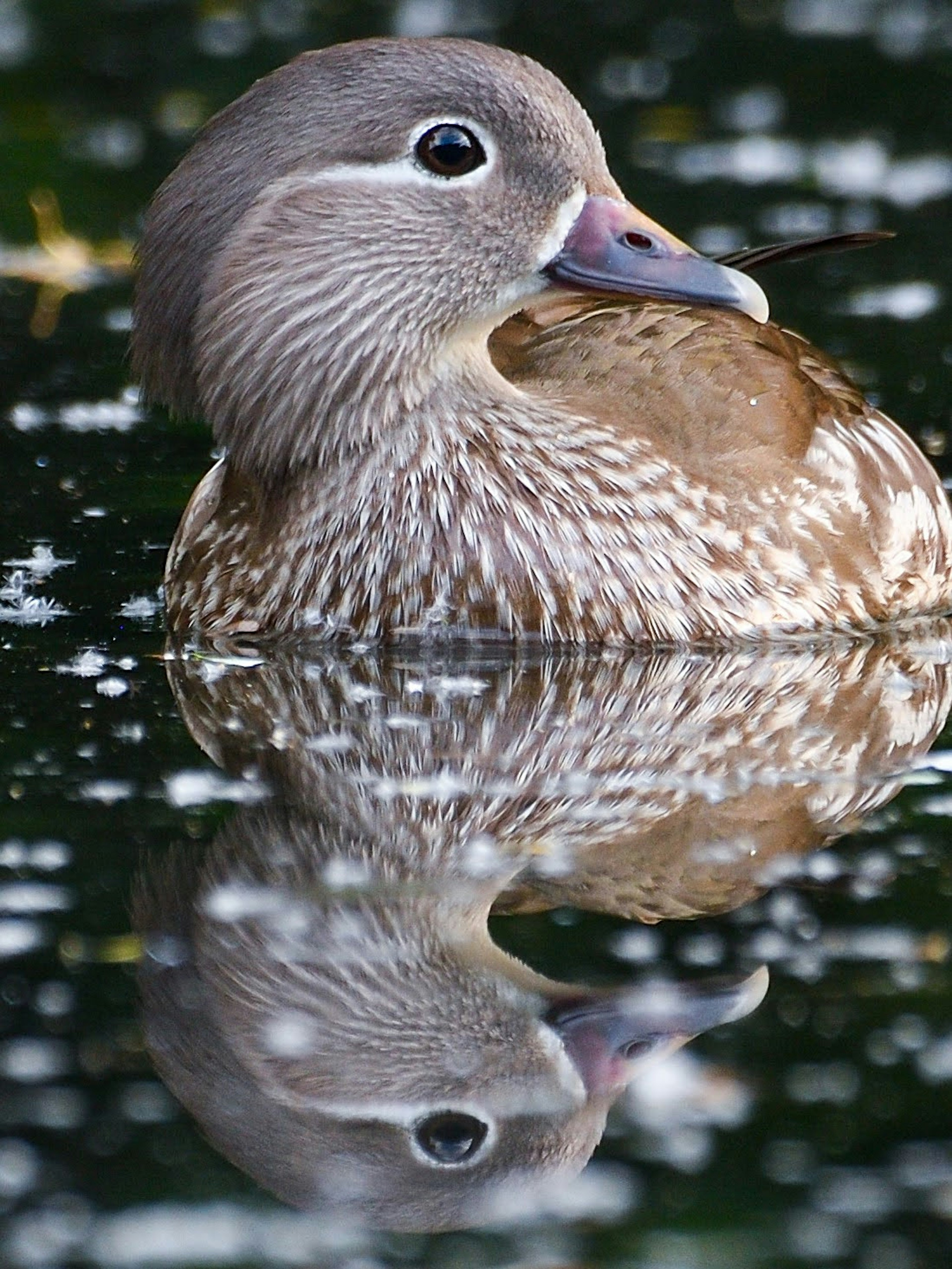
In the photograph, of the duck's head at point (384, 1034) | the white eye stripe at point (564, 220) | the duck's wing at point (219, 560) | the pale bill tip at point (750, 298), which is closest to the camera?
the duck's head at point (384, 1034)

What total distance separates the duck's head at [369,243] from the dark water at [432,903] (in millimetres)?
687

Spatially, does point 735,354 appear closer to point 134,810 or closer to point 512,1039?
point 134,810

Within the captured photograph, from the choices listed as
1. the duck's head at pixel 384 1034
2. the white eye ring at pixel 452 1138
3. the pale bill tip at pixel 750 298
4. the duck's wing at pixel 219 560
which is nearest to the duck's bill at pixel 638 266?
the pale bill tip at pixel 750 298

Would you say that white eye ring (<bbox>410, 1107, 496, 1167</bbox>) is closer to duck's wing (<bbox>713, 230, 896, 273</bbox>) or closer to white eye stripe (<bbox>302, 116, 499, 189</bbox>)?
white eye stripe (<bbox>302, 116, 499, 189</bbox>)

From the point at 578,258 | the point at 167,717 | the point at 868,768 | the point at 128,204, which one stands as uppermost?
the point at 578,258

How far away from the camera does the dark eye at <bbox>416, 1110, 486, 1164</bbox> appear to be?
3.88m

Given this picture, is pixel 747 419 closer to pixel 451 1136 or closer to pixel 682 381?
pixel 682 381

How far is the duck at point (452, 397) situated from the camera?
621cm

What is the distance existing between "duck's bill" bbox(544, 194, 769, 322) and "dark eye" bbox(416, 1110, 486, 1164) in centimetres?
269

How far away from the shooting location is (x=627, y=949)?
446 cm

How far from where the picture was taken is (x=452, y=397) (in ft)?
21.3

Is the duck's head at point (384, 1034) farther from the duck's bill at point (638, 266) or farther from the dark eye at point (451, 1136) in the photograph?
the duck's bill at point (638, 266)

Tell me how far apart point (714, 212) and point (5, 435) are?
3174 millimetres

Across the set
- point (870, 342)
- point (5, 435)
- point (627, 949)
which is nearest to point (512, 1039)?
point (627, 949)
